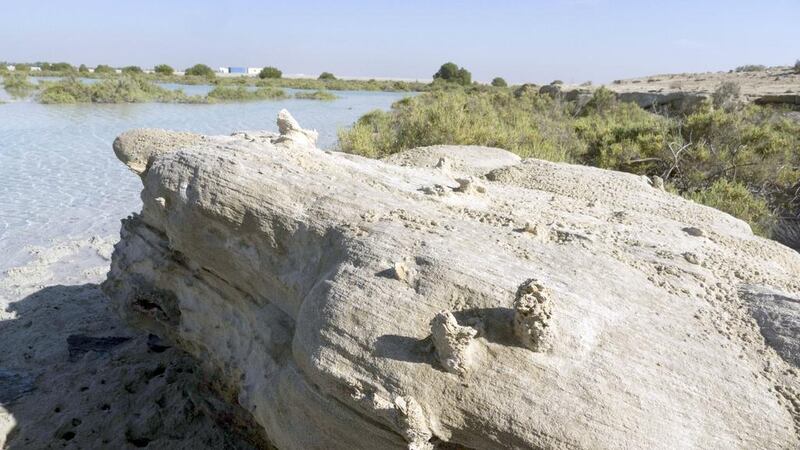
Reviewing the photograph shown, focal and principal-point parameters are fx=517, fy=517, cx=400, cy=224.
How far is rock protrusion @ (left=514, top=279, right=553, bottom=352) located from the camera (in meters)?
Result: 1.87

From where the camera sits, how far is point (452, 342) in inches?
72.5

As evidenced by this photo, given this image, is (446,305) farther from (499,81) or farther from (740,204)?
(499,81)

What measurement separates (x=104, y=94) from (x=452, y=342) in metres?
27.5

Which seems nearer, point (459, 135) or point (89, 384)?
point (89, 384)

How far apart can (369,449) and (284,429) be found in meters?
0.50

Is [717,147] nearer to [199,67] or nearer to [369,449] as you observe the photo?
[369,449]

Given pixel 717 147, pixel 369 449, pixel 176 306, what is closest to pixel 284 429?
pixel 369 449

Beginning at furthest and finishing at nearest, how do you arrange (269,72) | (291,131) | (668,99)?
(269,72) < (668,99) < (291,131)

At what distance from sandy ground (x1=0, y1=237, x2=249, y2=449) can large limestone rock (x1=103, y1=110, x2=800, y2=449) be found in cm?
45

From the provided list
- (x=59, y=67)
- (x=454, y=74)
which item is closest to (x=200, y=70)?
(x=59, y=67)

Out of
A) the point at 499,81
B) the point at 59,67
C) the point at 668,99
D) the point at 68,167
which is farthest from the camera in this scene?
the point at 59,67

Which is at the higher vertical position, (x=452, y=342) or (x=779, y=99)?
(x=779, y=99)

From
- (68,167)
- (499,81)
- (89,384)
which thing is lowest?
(89,384)

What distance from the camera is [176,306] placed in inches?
143
